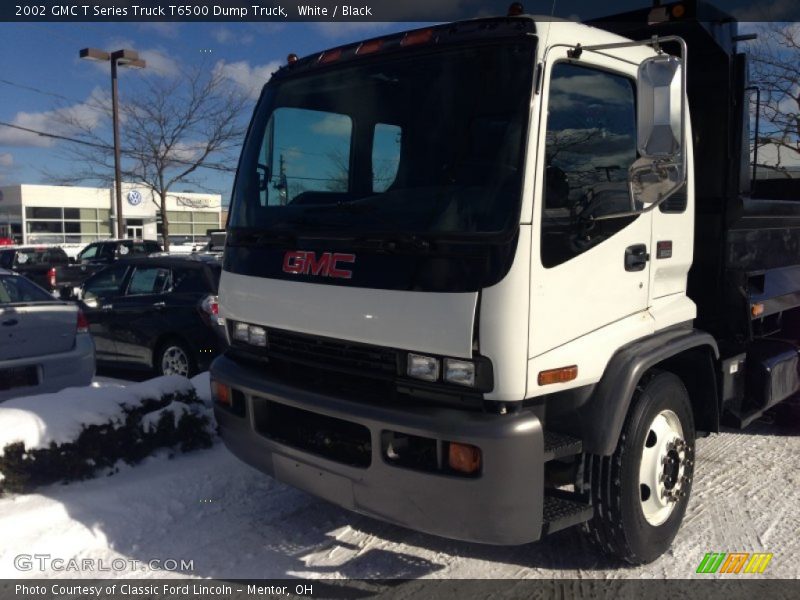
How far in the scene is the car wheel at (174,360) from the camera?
8258 mm

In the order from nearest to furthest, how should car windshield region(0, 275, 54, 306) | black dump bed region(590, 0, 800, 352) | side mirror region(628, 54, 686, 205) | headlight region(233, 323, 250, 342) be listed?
side mirror region(628, 54, 686, 205), headlight region(233, 323, 250, 342), black dump bed region(590, 0, 800, 352), car windshield region(0, 275, 54, 306)

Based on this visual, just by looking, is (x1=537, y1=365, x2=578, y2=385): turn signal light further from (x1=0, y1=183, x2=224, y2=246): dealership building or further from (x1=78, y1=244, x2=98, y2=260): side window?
(x1=0, y1=183, x2=224, y2=246): dealership building

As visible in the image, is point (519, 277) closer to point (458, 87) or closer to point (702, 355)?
point (458, 87)

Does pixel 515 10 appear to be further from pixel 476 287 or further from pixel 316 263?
pixel 316 263

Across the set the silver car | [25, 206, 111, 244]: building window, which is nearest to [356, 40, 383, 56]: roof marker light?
the silver car

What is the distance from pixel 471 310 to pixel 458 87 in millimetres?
1103

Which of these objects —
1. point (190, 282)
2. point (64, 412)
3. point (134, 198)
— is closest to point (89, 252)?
point (190, 282)

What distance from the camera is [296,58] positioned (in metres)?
4.27

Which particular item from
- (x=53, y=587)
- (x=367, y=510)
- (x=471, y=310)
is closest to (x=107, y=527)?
(x=53, y=587)

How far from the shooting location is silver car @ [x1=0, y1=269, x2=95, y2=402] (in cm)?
601

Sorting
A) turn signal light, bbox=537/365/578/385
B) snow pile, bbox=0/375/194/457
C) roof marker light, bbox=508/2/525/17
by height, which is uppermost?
roof marker light, bbox=508/2/525/17

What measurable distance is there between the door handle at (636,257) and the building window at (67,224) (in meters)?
47.3

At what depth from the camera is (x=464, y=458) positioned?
3.03 meters

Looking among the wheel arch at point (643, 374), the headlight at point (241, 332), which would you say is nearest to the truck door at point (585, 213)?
the wheel arch at point (643, 374)
